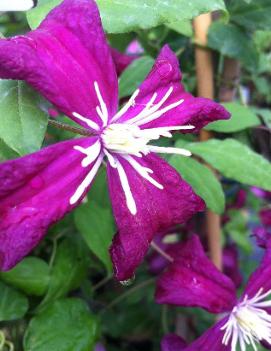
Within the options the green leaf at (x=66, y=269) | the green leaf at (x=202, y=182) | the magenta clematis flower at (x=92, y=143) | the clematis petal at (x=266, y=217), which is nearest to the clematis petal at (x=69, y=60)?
the magenta clematis flower at (x=92, y=143)

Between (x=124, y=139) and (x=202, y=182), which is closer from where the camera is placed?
(x=124, y=139)

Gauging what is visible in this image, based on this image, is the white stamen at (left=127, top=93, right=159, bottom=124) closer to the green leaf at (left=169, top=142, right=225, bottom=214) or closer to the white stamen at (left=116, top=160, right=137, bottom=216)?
the white stamen at (left=116, top=160, right=137, bottom=216)

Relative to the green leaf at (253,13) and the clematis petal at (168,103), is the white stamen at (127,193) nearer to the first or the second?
the clematis petal at (168,103)

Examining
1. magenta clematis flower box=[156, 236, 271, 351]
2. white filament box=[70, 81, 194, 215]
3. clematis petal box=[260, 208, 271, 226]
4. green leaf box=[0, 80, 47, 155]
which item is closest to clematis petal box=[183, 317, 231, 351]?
magenta clematis flower box=[156, 236, 271, 351]

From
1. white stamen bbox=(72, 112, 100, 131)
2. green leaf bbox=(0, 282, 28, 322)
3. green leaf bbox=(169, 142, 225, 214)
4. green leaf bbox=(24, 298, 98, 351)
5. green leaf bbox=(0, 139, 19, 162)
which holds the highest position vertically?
white stamen bbox=(72, 112, 100, 131)

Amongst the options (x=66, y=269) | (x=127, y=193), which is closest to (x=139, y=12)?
(x=127, y=193)

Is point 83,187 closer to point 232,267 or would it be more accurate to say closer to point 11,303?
point 11,303

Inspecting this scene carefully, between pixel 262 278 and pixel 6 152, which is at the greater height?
pixel 6 152

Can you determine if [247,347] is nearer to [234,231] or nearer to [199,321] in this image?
[199,321]
